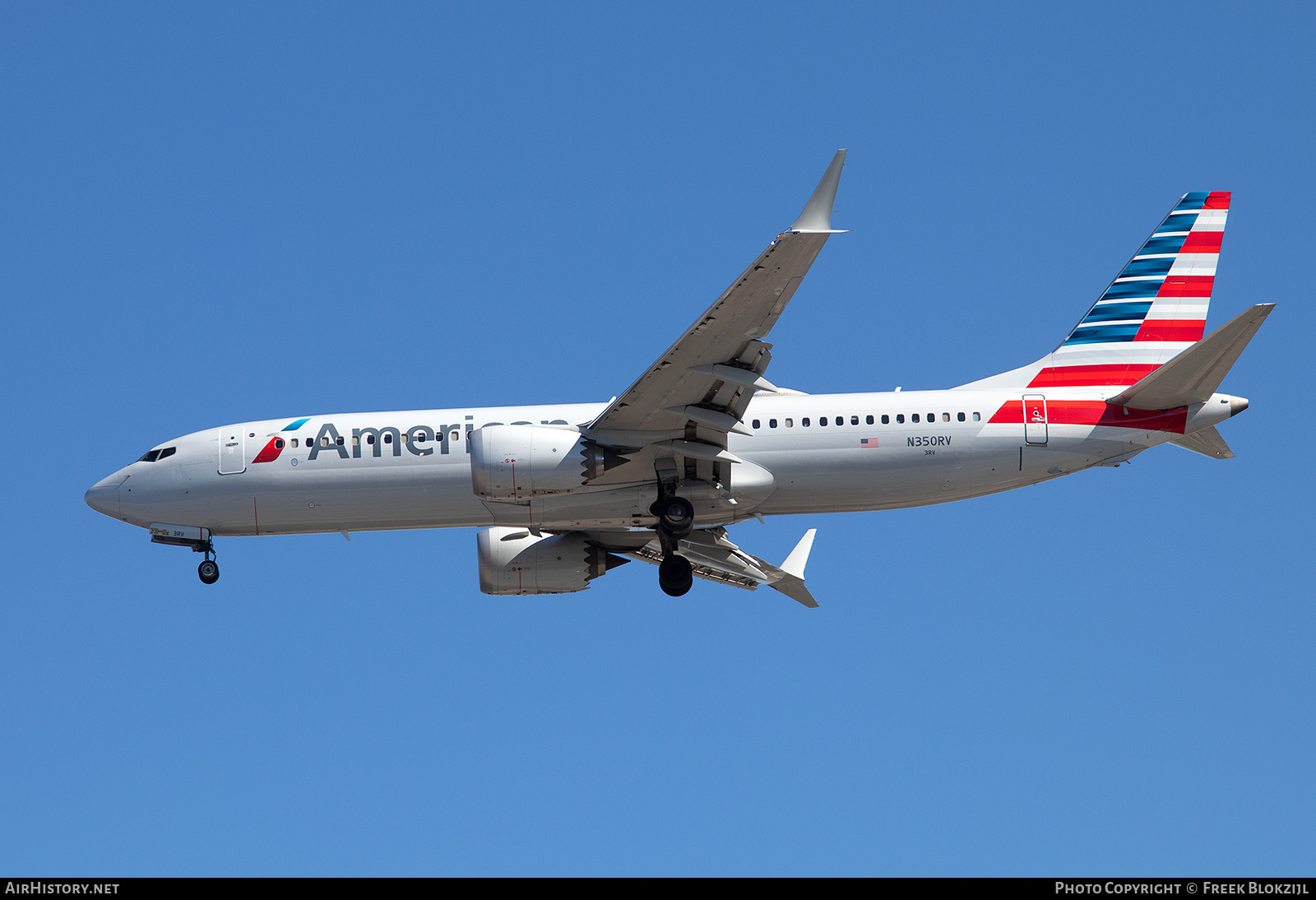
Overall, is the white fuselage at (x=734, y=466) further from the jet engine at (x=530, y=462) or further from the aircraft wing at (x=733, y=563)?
the aircraft wing at (x=733, y=563)

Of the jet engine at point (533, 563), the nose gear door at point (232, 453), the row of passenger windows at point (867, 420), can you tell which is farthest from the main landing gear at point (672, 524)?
the nose gear door at point (232, 453)

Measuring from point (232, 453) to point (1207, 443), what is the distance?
19182 mm

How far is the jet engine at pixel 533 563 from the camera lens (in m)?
29.0

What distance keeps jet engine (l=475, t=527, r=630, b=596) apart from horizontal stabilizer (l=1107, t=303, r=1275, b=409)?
1133 cm

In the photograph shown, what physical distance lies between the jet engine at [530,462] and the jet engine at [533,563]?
4.77m

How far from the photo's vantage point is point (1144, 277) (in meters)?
29.5

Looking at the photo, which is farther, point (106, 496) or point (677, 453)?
point (106, 496)

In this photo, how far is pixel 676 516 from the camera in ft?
82.4

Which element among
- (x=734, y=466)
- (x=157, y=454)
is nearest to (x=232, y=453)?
(x=157, y=454)

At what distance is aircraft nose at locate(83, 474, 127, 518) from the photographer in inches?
1082

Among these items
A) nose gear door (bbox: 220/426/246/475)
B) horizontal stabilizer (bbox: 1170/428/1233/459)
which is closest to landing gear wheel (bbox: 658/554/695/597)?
nose gear door (bbox: 220/426/246/475)

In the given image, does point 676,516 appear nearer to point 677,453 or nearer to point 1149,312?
point 677,453

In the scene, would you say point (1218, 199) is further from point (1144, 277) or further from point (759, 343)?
point (759, 343)

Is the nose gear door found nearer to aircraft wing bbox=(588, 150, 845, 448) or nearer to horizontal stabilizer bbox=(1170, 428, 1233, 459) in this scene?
aircraft wing bbox=(588, 150, 845, 448)
